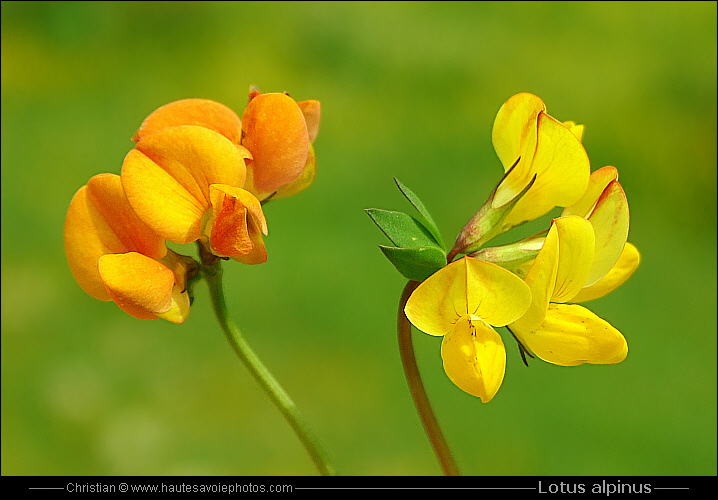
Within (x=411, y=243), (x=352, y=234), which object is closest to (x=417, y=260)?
(x=411, y=243)

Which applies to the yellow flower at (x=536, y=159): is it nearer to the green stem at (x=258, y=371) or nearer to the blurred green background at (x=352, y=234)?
the green stem at (x=258, y=371)

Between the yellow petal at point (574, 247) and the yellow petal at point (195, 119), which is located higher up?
the yellow petal at point (195, 119)

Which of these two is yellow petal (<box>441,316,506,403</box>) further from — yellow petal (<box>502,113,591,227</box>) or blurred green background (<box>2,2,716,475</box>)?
blurred green background (<box>2,2,716,475</box>)

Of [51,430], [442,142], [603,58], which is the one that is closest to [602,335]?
[51,430]

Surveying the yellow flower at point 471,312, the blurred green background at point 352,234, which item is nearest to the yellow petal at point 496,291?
the yellow flower at point 471,312

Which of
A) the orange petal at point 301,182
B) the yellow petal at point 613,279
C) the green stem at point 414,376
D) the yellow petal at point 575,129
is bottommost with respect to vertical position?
the green stem at point 414,376

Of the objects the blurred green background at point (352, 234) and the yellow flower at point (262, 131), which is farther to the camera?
the blurred green background at point (352, 234)
